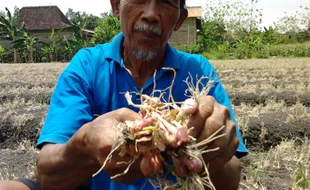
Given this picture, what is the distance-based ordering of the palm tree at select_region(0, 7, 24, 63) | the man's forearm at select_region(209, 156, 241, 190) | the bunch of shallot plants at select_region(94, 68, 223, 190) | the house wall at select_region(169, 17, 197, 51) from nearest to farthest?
the bunch of shallot plants at select_region(94, 68, 223, 190) → the man's forearm at select_region(209, 156, 241, 190) → the palm tree at select_region(0, 7, 24, 63) → the house wall at select_region(169, 17, 197, 51)

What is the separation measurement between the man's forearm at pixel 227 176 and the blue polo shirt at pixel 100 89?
0.52 feet

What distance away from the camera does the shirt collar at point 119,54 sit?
6.72 ft

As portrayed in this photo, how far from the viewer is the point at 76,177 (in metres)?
1.62

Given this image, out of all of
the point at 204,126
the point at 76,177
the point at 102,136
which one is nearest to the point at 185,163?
the point at 204,126

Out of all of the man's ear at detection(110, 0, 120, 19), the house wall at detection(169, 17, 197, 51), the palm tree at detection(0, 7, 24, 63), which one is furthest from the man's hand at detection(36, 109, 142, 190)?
the palm tree at detection(0, 7, 24, 63)

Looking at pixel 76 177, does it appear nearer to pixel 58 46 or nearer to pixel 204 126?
pixel 204 126

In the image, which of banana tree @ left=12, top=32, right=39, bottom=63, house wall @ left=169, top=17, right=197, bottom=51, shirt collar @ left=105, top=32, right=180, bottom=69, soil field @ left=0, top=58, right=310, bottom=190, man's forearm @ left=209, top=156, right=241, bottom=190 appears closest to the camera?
man's forearm @ left=209, top=156, right=241, bottom=190

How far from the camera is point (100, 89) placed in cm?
Result: 196

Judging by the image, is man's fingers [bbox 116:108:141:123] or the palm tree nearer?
man's fingers [bbox 116:108:141:123]

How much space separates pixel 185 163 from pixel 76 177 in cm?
49

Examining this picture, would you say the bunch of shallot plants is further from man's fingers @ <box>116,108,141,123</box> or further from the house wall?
the house wall

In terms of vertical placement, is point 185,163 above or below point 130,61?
below

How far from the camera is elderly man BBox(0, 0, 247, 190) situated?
1395mm

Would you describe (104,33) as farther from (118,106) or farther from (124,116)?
(124,116)
